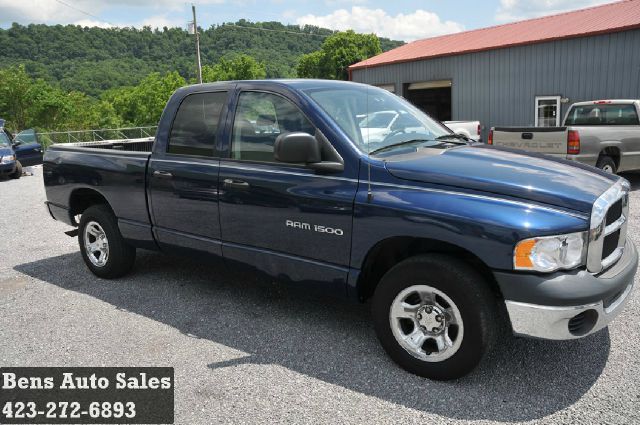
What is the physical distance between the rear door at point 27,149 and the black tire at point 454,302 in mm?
16811

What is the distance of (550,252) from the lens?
2926 mm

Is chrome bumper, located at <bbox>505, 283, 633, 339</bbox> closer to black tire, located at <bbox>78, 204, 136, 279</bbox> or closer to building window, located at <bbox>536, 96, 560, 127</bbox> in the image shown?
black tire, located at <bbox>78, 204, 136, 279</bbox>

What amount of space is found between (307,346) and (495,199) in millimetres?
1722

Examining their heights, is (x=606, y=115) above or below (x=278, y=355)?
above

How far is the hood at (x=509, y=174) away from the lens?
3.07 m

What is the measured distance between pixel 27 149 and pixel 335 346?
16690 mm

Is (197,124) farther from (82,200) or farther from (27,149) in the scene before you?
(27,149)

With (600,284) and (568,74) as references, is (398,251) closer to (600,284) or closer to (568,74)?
(600,284)

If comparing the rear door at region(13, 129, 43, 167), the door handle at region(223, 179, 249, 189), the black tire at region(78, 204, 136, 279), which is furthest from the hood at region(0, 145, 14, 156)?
the door handle at region(223, 179, 249, 189)

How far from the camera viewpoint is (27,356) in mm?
3881

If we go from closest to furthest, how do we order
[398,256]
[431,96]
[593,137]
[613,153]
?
1. [398,256]
2. [593,137]
3. [613,153]
4. [431,96]

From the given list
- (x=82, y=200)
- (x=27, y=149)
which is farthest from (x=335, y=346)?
(x=27, y=149)

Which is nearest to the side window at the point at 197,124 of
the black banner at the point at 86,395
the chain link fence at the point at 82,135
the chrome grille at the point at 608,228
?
the black banner at the point at 86,395

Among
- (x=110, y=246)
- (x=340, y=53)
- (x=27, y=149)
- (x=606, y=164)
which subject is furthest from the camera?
(x=340, y=53)
